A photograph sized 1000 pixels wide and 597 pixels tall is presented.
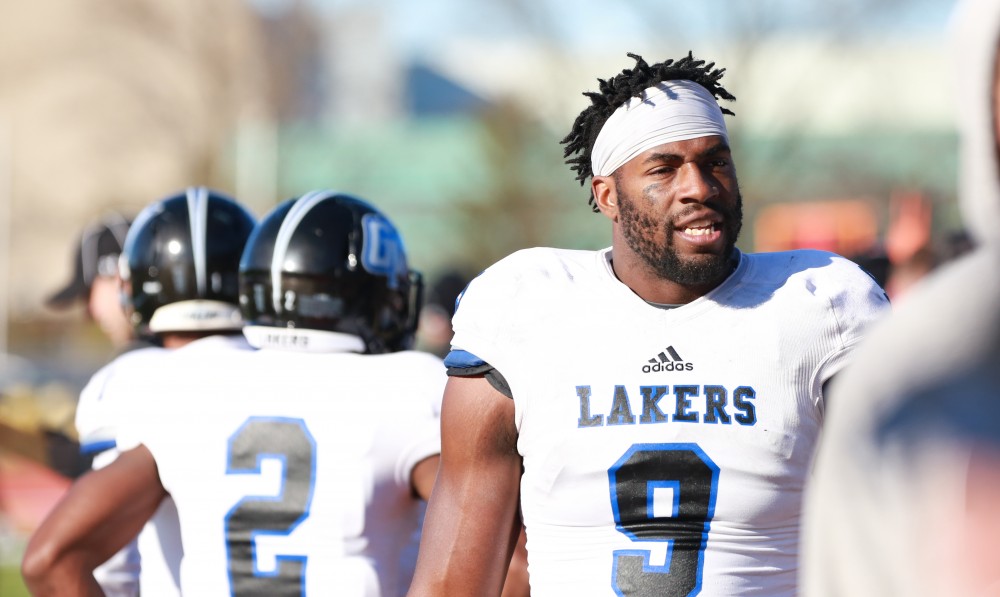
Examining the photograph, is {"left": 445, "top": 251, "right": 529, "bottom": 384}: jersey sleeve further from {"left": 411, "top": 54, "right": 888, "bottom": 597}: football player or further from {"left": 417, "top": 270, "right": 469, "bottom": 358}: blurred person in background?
{"left": 417, "top": 270, "right": 469, "bottom": 358}: blurred person in background

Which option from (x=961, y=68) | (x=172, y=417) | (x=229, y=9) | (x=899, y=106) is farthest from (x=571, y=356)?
(x=229, y=9)

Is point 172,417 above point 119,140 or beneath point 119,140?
beneath

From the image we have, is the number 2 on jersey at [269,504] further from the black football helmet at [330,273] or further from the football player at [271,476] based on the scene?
the black football helmet at [330,273]

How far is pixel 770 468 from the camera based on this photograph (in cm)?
281

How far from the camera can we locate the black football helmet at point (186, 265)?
14.7 ft

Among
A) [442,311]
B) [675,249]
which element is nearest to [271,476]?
[675,249]

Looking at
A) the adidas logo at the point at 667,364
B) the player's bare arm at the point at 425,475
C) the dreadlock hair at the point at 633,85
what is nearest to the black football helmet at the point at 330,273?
the player's bare arm at the point at 425,475

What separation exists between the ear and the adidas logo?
0.39 metres

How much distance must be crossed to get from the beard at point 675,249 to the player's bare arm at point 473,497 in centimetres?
43

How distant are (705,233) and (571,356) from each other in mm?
384

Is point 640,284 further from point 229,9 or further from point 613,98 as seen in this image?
point 229,9

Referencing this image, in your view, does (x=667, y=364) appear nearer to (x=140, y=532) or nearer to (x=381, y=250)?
(x=381, y=250)

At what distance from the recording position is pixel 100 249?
5.64 meters

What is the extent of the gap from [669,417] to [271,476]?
46.9 inches
